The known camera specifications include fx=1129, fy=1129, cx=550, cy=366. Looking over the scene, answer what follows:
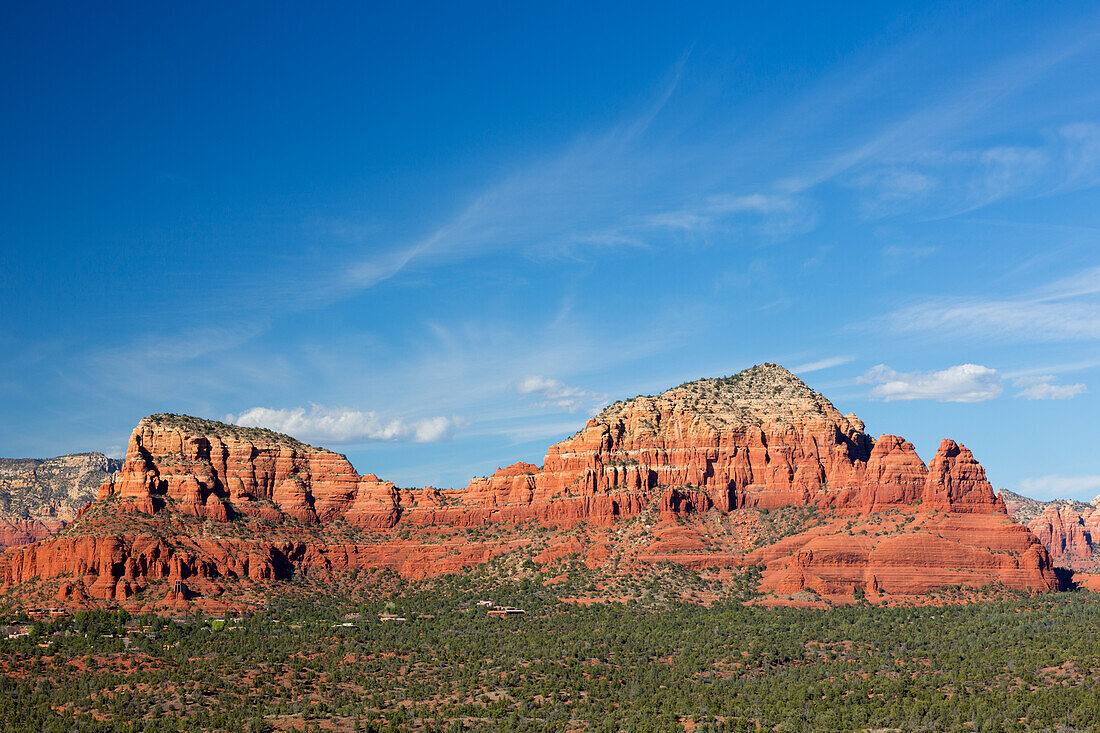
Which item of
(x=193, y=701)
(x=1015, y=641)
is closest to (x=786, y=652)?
(x=1015, y=641)

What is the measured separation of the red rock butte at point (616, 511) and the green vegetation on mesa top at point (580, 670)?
1094cm

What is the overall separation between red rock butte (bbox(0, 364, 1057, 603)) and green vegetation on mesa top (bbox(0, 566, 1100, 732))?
1094 cm

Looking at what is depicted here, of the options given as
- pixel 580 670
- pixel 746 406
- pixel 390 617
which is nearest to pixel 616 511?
pixel 746 406

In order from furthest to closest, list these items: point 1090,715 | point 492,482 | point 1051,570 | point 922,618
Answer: point 492,482, point 1051,570, point 922,618, point 1090,715

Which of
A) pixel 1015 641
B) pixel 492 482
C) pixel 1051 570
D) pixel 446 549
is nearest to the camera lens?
pixel 1015 641

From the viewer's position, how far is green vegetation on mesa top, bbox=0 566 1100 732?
4072 inches

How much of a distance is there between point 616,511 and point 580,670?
61.9 m

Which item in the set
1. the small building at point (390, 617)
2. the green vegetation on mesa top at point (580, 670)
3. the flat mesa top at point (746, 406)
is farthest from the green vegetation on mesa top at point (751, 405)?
the small building at point (390, 617)

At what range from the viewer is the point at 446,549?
187 meters

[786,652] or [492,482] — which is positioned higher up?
[492,482]

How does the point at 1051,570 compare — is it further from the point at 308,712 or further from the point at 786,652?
the point at 308,712

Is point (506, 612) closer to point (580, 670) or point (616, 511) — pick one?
point (616, 511)

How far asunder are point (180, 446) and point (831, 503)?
106 meters

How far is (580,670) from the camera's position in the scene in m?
120
